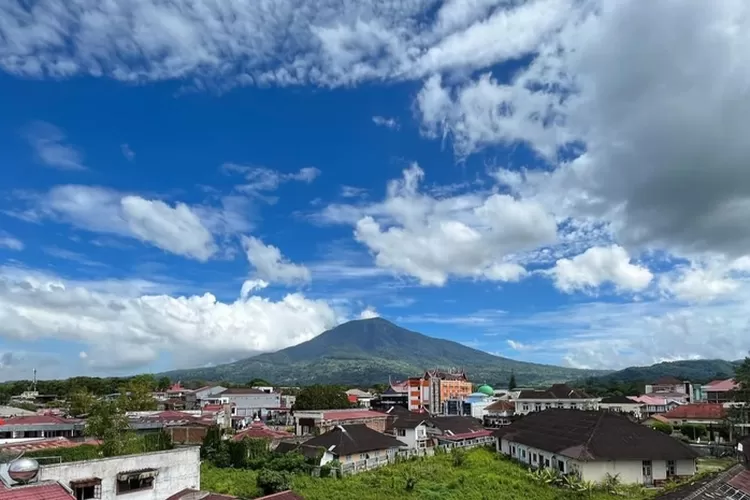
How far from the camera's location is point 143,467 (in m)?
18.3

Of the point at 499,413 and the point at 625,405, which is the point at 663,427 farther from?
the point at 499,413

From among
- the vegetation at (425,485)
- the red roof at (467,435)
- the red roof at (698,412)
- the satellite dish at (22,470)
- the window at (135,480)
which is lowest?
the red roof at (467,435)

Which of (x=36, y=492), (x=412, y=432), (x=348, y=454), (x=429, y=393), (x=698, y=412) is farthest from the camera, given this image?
(x=429, y=393)

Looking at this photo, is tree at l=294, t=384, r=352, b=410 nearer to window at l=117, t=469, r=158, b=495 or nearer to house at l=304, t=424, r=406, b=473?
house at l=304, t=424, r=406, b=473

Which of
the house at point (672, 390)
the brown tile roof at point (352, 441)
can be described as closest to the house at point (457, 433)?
the brown tile roof at point (352, 441)

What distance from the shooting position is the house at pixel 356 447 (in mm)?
29938

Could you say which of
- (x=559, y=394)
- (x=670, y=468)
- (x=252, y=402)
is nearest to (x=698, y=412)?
(x=559, y=394)

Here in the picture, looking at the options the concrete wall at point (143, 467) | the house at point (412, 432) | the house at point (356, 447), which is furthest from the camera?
the house at point (412, 432)

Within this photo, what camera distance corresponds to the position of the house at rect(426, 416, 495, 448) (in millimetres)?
41750

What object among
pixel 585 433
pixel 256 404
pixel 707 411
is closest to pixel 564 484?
pixel 585 433

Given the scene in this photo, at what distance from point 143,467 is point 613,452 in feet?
63.0

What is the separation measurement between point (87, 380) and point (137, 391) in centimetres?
4443

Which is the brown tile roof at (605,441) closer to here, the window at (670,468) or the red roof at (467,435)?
the window at (670,468)

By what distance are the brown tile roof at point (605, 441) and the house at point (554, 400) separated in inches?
1352
